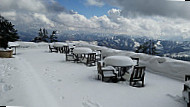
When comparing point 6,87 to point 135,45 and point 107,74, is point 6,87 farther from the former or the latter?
point 135,45

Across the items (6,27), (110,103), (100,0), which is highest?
(100,0)

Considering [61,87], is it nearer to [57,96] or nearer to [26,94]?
[57,96]

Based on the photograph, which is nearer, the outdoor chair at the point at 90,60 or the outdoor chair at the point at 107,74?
the outdoor chair at the point at 107,74

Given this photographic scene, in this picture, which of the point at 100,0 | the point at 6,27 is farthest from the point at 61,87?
the point at 6,27

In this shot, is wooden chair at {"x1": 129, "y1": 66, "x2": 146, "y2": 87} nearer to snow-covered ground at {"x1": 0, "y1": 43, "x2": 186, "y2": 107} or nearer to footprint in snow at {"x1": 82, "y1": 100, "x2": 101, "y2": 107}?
snow-covered ground at {"x1": 0, "y1": 43, "x2": 186, "y2": 107}

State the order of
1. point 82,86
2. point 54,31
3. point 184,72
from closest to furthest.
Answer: point 82,86
point 184,72
point 54,31

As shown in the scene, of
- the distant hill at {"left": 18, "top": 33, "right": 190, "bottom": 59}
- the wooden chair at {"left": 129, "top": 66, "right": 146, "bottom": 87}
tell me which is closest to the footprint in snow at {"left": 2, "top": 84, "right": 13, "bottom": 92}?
the wooden chair at {"left": 129, "top": 66, "right": 146, "bottom": 87}

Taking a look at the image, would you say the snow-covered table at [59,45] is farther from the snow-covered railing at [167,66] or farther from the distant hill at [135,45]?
the snow-covered railing at [167,66]

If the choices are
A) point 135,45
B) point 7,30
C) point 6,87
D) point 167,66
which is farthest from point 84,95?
point 135,45

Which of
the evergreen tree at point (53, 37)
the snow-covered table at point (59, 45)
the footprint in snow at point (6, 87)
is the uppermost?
the evergreen tree at point (53, 37)

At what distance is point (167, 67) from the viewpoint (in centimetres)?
501

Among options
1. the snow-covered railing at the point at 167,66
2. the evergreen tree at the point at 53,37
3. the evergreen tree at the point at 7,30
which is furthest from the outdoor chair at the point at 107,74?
the evergreen tree at the point at 53,37

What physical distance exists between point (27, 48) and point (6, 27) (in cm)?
765

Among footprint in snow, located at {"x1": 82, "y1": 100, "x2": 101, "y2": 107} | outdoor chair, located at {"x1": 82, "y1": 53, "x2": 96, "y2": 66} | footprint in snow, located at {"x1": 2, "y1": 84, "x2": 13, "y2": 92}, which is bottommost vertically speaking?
footprint in snow, located at {"x1": 82, "y1": 100, "x2": 101, "y2": 107}
